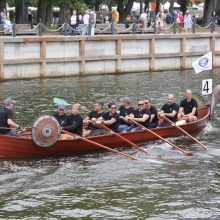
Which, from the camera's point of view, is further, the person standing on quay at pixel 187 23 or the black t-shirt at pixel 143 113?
the person standing on quay at pixel 187 23

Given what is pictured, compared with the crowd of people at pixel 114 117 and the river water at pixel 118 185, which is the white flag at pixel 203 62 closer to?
the crowd of people at pixel 114 117

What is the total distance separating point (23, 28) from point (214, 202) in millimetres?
28152

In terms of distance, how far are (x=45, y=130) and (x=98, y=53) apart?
80.2 feet

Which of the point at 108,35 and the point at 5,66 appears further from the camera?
the point at 108,35

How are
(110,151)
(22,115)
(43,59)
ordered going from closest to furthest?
1. (110,151)
2. (22,115)
3. (43,59)

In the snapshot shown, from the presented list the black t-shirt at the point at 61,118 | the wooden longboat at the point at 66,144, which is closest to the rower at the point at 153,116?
the wooden longboat at the point at 66,144

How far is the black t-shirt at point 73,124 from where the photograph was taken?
25719mm

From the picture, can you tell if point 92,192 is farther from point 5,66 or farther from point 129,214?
point 5,66

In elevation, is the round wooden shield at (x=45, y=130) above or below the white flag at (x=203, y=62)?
below

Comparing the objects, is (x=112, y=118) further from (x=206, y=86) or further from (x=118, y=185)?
(x=206, y=86)

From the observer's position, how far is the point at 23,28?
Answer: 153ft

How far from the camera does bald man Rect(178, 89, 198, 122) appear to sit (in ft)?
97.7

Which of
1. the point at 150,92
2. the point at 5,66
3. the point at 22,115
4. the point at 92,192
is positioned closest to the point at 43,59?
the point at 5,66

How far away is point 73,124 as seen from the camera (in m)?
25.7
